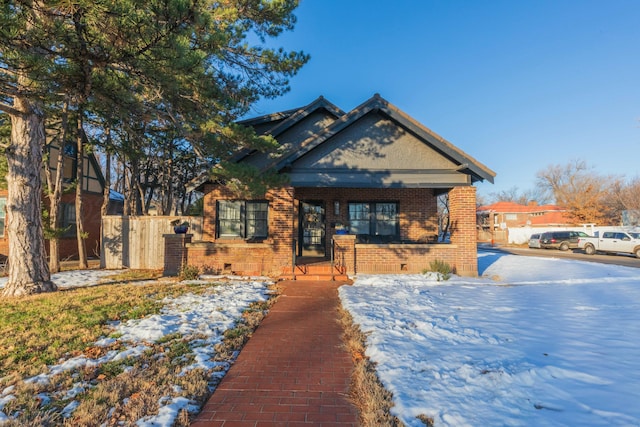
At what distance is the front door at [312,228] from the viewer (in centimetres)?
1209

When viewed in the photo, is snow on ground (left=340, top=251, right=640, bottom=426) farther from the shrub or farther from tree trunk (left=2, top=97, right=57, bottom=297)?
tree trunk (left=2, top=97, right=57, bottom=297)

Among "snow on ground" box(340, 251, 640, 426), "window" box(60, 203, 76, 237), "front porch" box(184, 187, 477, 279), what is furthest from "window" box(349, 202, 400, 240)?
"window" box(60, 203, 76, 237)

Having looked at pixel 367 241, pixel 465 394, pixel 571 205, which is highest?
pixel 571 205

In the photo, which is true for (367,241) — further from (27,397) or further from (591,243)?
(591,243)

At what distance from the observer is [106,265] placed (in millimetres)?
11508

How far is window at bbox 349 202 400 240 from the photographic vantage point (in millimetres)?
11727

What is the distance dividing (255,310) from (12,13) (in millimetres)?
5749

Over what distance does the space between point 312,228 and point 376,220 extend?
97.9 inches

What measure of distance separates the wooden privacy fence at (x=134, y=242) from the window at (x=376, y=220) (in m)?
6.39

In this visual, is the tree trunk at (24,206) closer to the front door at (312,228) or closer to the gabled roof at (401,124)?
the gabled roof at (401,124)

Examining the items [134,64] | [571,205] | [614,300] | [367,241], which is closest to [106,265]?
[134,64]

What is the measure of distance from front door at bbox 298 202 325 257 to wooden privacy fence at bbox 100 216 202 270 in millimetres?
4411

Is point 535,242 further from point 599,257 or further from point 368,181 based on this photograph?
point 368,181

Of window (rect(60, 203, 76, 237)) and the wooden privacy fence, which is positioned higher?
window (rect(60, 203, 76, 237))
